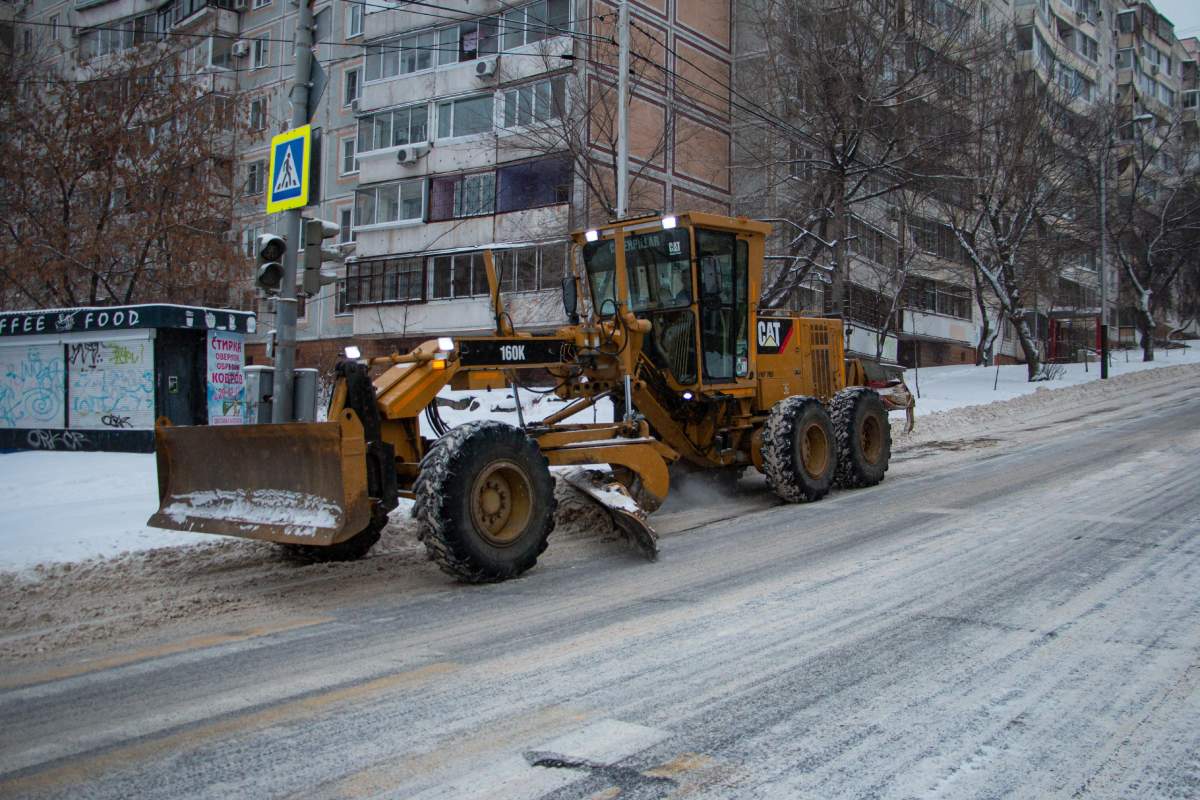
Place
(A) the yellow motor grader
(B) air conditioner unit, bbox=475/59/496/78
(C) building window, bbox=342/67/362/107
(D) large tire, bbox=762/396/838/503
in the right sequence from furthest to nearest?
(C) building window, bbox=342/67/362/107 < (B) air conditioner unit, bbox=475/59/496/78 < (D) large tire, bbox=762/396/838/503 < (A) the yellow motor grader

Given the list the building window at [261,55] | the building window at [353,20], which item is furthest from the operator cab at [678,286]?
the building window at [261,55]

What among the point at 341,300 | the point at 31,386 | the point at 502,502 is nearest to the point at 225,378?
the point at 31,386

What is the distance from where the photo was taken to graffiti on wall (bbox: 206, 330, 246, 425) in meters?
15.0

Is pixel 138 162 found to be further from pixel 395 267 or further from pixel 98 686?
pixel 98 686

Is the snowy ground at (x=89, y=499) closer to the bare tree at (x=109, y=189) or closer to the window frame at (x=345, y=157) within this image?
the bare tree at (x=109, y=189)

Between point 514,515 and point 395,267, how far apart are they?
27.5 m

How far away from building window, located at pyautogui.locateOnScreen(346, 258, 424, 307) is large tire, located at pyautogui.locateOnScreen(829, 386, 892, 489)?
23445 mm

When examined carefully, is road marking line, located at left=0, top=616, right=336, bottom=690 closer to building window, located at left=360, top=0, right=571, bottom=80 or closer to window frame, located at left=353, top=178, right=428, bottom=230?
building window, located at left=360, top=0, right=571, bottom=80

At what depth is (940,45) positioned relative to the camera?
866 inches

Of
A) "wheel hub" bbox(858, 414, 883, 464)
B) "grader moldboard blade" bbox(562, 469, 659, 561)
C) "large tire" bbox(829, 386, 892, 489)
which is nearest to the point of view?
"grader moldboard blade" bbox(562, 469, 659, 561)

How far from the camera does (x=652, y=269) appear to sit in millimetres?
9523

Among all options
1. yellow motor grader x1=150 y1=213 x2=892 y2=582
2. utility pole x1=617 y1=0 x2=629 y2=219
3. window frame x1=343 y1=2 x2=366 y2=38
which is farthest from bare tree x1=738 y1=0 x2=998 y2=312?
window frame x1=343 y1=2 x2=366 y2=38

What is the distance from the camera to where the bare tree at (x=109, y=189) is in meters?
20.5

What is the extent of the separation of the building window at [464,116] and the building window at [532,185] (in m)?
1.60
